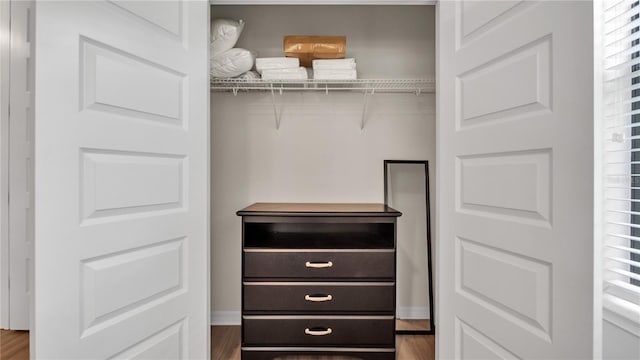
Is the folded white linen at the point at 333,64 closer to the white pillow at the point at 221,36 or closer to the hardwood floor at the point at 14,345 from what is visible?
the white pillow at the point at 221,36

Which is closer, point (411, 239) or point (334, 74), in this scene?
point (334, 74)

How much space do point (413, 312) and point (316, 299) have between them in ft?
3.29

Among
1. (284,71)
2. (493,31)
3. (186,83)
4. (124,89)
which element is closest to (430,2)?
(493,31)

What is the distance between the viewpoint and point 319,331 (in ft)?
5.99

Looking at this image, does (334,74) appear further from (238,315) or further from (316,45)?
(238,315)

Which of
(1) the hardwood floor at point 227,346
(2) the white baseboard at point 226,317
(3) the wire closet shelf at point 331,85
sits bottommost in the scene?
(1) the hardwood floor at point 227,346

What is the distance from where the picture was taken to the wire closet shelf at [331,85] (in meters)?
2.13

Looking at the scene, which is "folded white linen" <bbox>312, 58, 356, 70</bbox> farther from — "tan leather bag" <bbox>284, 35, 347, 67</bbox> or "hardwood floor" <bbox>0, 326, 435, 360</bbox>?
"hardwood floor" <bbox>0, 326, 435, 360</bbox>

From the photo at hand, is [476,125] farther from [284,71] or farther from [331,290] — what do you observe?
[284,71]

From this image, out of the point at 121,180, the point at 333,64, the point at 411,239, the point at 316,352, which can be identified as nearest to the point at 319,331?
the point at 316,352

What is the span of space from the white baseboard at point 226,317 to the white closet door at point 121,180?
2.99 ft

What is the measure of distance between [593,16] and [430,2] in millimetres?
954

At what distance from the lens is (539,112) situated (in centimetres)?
105

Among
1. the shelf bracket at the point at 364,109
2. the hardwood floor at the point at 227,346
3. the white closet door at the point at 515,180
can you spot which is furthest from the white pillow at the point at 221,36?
the hardwood floor at the point at 227,346
